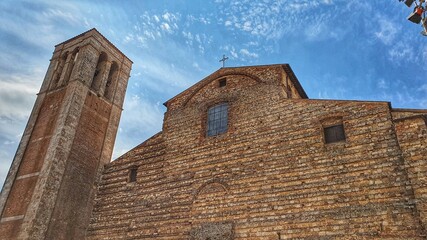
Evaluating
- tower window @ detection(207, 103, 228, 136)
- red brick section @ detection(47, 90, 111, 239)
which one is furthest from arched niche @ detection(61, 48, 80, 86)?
tower window @ detection(207, 103, 228, 136)

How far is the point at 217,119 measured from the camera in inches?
476

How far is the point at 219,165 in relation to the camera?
35.4 ft

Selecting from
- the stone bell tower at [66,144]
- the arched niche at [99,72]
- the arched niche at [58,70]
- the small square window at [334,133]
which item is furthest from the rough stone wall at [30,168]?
the small square window at [334,133]

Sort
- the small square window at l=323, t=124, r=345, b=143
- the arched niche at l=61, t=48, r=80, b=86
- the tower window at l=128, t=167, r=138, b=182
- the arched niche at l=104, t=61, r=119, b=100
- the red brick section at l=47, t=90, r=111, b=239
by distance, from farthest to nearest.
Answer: the arched niche at l=104, t=61, r=119, b=100 < the arched niche at l=61, t=48, r=80, b=86 < the tower window at l=128, t=167, r=138, b=182 < the red brick section at l=47, t=90, r=111, b=239 < the small square window at l=323, t=124, r=345, b=143

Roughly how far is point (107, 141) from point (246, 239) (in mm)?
8406

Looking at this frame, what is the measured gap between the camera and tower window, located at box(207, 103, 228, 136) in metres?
11.8

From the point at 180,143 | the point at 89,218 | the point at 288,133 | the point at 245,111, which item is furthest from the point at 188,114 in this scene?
the point at 89,218

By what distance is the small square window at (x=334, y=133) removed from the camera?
9.35m

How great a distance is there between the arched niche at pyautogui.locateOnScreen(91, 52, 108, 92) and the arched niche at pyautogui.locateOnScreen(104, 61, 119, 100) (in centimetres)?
57

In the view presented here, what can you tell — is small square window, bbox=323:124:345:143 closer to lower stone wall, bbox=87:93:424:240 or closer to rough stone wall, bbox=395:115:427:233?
lower stone wall, bbox=87:93:424:240

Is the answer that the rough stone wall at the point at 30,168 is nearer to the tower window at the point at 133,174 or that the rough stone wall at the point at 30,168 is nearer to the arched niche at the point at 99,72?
the arched niche at the point at 99,72

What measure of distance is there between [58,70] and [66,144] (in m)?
5.15

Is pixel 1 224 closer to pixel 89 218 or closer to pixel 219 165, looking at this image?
pixel 89 218

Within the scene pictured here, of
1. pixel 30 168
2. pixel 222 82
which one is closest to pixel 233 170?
pixel 222 82
